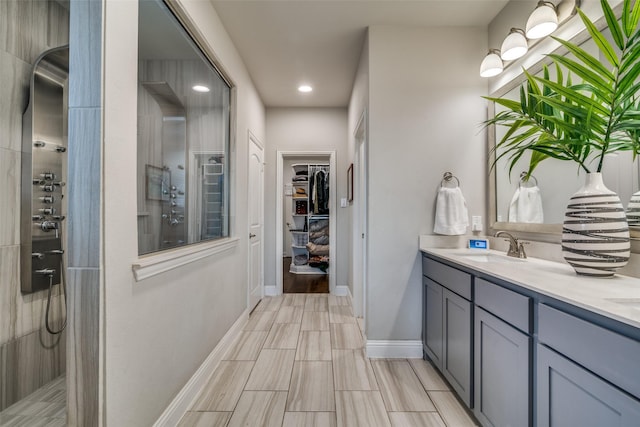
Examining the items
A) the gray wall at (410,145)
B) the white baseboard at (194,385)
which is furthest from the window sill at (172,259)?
the gray wall at (410,145)

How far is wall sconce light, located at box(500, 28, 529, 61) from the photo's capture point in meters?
1.90

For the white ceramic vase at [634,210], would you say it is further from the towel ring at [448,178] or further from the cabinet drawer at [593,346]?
the towel ring at [448,178]

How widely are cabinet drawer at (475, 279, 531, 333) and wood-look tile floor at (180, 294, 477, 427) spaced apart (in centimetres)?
71

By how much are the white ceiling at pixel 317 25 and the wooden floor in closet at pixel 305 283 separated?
2.87 m

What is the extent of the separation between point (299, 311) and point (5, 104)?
2.96 meters

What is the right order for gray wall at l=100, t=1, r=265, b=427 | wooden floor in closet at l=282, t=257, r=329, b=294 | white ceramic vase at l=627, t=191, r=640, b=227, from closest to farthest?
Result: 1. gray wall at l=100, t=1, r=265, b=427
2. white ceramic vase at l=627, t=191, r=640, b=227
3. wooden floor in closet at l=282, t=257, r=329, b=294

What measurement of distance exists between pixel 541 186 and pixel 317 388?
1919 millimetres

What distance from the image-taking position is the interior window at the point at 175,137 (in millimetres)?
1443

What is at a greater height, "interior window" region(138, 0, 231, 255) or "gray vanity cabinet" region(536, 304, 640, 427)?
"interior window" region(138, 0, 231, 255)

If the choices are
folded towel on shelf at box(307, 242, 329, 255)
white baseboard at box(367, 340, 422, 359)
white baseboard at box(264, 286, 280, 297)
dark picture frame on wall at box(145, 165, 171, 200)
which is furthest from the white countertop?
folded towel on shelf at box(307, 242, 329, 255)

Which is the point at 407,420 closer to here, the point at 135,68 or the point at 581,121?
the point at 581,121

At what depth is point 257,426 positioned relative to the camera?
1.61 metres

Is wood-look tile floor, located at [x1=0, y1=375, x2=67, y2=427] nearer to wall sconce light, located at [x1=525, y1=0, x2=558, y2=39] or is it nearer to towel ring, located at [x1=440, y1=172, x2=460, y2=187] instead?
towel ring, located at [x1=440, y1=172, x2=460, y2=187]

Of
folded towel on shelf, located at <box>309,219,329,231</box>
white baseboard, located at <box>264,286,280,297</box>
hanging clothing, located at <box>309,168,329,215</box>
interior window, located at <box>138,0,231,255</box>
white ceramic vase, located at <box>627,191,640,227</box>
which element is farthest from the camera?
folded towel on shelf, located at <box>309,219,329,231</box>
